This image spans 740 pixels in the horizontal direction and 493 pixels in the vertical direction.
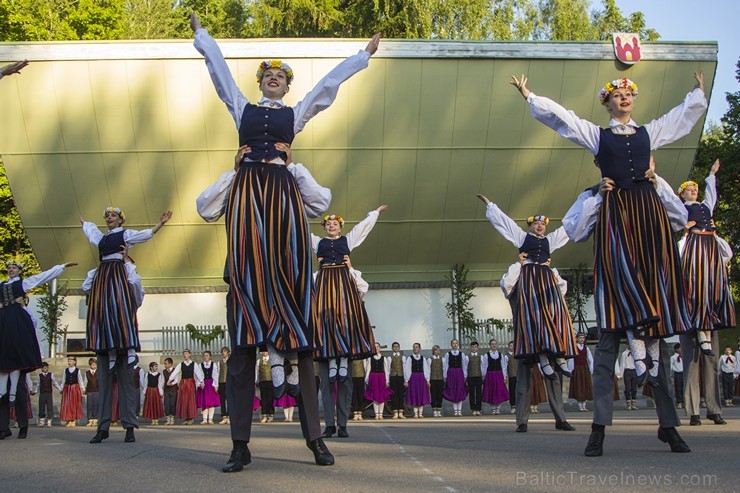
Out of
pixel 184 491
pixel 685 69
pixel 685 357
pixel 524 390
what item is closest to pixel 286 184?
pixel 184 491

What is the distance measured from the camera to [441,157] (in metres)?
31.4

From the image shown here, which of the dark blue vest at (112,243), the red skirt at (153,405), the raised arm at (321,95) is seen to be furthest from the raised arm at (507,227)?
the red skirt at (153,405)

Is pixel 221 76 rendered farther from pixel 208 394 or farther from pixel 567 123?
pixel 208 394

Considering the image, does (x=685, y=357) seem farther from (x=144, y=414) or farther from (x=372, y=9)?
(x=372, y=9)

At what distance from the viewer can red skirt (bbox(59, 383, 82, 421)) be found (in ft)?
73.3

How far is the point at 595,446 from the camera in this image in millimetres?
6016

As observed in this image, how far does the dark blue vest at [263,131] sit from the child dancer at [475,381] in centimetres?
1756

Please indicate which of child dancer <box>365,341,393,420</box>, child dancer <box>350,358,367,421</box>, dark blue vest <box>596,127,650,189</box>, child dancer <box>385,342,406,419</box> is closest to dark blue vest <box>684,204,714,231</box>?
dark blue vest <box>596,127,650,189</box>

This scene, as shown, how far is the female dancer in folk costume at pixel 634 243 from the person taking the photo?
20.7ft

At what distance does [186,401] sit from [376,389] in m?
4.58

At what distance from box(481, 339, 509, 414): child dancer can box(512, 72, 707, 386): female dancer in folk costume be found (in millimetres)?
16653

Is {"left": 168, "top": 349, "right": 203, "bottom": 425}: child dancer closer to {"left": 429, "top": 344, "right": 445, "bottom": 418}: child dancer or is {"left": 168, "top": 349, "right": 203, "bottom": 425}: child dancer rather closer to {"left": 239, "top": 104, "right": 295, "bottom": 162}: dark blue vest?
{"left": 429, "top": 344, "right": 445, "bottom": 418}: child dancer

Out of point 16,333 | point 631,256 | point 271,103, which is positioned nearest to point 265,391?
point 16,333

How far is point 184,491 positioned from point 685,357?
24.5 ft
